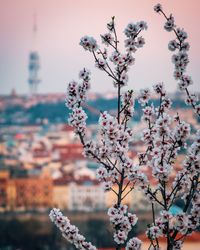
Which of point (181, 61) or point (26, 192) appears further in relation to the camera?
point (26, 192)

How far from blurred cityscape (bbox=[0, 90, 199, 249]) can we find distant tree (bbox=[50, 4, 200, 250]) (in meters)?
9.51

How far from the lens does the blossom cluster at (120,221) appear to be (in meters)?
2.33

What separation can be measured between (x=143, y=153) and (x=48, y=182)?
27716mm

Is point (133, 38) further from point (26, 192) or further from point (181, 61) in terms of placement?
point (26, 192)

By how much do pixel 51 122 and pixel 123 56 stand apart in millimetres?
46031

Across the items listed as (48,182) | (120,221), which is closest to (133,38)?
(120,221)

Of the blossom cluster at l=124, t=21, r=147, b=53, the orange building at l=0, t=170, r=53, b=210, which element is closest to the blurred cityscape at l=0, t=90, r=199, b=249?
the orange building at l=0, t=170, r=53, b=210

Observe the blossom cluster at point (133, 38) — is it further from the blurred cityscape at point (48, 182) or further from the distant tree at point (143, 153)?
the blurred cityscape at point (48, 182)

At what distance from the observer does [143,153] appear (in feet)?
8.24

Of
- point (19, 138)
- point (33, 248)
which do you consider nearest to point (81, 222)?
point (33, 248)

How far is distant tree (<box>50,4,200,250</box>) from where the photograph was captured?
2314 millimetres

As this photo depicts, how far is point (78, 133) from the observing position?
2.38m

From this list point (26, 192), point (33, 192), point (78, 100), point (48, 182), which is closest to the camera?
point (78, 100)

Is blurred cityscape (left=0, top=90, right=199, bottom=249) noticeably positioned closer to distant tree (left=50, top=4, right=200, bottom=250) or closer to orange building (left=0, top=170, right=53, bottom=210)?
orange building (left=0, top=170, right=53, bottom=210)
